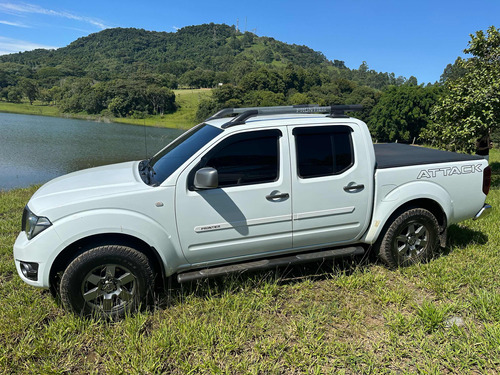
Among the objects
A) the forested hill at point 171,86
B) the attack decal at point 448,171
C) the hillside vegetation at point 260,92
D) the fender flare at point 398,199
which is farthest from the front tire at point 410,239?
the forested hill at point 171,86

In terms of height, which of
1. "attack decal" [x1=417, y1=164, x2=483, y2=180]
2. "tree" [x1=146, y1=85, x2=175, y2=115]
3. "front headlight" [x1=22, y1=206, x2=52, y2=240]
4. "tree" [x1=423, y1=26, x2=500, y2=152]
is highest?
"tree" [x1=146, y1=85, x2=175, y2=115]

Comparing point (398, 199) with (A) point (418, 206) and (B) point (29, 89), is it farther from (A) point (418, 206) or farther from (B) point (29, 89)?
(B) point (29, 89)

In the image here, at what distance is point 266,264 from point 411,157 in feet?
8.11

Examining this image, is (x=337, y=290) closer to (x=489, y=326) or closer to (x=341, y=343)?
(x=341, y=343)

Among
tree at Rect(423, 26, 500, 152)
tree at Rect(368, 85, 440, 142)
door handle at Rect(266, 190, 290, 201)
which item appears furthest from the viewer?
tree at Rect(368, 85, 440, 142)

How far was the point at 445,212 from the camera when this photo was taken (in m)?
4.18

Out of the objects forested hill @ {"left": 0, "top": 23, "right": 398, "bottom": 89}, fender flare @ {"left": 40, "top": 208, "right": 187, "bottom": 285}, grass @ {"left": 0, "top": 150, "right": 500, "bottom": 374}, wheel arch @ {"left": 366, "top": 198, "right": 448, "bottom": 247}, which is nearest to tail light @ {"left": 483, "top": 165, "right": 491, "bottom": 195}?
wheel arch @ {"left": 366, "top": 198, "right": 448, "bottom": 247}

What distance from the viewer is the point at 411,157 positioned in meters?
4.44

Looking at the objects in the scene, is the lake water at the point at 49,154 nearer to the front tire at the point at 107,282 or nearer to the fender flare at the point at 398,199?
the front tire at the point at 107,282

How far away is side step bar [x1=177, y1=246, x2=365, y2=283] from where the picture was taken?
329 cm

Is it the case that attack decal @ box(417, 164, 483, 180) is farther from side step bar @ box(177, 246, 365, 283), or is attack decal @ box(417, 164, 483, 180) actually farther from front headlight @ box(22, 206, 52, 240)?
front headlight @ box(22, 206, 52, 240)

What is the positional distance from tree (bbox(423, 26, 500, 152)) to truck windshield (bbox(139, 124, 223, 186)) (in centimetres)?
842

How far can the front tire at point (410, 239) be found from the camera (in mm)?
4008

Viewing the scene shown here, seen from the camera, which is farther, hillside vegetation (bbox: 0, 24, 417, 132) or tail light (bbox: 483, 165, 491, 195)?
hillside vegetation (bbox: 0, 24, 417, 132)
